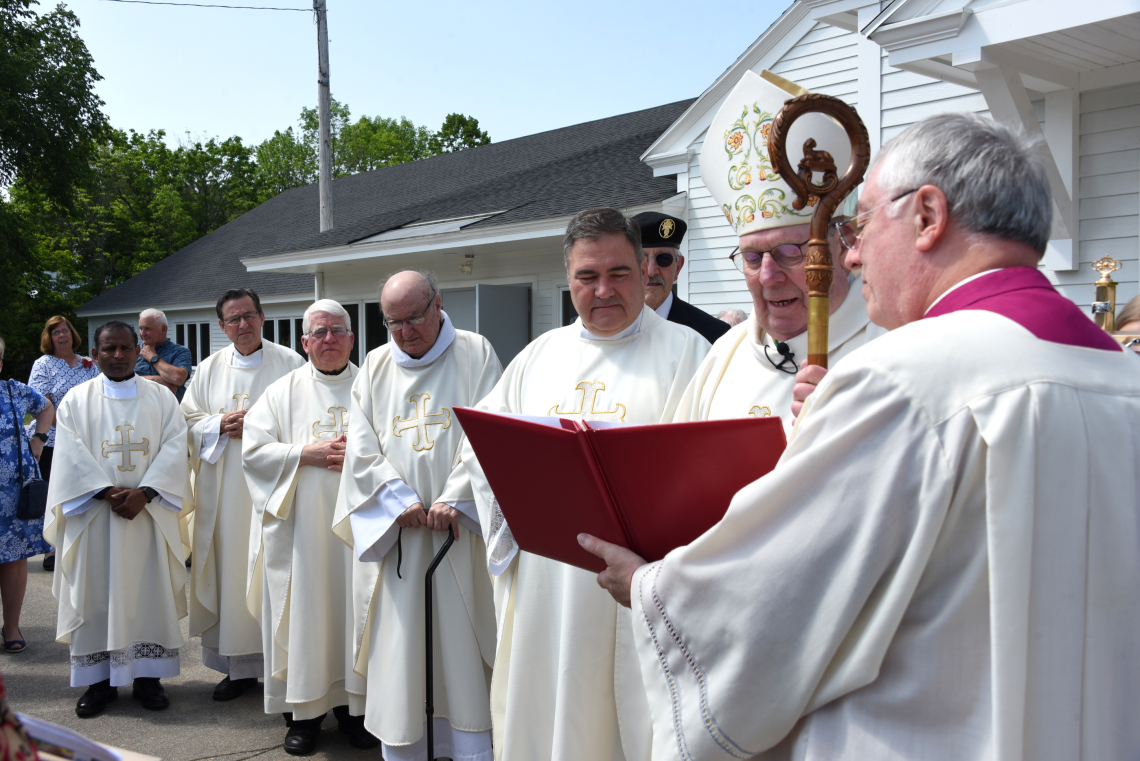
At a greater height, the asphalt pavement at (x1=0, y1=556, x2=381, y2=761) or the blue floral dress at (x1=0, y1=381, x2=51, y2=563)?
the blue floral dress at (x1=0, y1=381, x2=51, y2=563)

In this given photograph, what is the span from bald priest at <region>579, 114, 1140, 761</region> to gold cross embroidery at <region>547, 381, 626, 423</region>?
1.78m

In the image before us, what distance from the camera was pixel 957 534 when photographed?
4.40 ft

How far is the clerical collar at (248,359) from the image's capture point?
19.4 feet

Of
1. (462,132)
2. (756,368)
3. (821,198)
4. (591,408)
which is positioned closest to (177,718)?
(591,408)

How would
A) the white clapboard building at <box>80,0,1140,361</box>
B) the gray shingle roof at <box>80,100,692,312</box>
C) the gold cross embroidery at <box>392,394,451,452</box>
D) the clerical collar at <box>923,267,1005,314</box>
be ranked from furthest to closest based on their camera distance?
the gray shingle roof at <box>80,100,692,312</box> → the white clapboard building at <box>80,0,1140,361</box> → the gold cross embroidery at <box>392,394,451,452</box> → the clerical collar at <box>923,267,1005,314</box>

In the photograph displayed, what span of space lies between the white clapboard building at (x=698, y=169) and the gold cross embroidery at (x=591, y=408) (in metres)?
Result: 2.41

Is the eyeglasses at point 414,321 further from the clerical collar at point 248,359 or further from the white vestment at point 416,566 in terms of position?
the clerical collar at point 248,359

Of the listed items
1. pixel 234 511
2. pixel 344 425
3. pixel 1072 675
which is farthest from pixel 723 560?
pixel 234 511

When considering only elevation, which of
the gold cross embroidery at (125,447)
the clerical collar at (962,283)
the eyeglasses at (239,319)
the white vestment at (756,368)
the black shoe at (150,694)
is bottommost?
the black shoe at (150,694)

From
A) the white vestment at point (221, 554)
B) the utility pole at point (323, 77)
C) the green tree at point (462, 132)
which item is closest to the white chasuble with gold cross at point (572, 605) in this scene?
the white vestment at point (221, 554)

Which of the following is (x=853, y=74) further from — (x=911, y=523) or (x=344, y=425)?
(x=911, y=523)

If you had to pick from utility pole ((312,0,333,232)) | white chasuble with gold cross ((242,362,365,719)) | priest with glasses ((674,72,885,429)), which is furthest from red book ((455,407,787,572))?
utility pole ((312,0,333,232))

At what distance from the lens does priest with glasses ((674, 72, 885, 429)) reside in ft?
8.24

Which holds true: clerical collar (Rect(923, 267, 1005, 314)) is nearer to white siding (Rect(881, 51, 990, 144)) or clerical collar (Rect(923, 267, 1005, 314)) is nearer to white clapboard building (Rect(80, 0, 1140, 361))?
white clapboard building (Rect(80, 0, 1140, 361))
